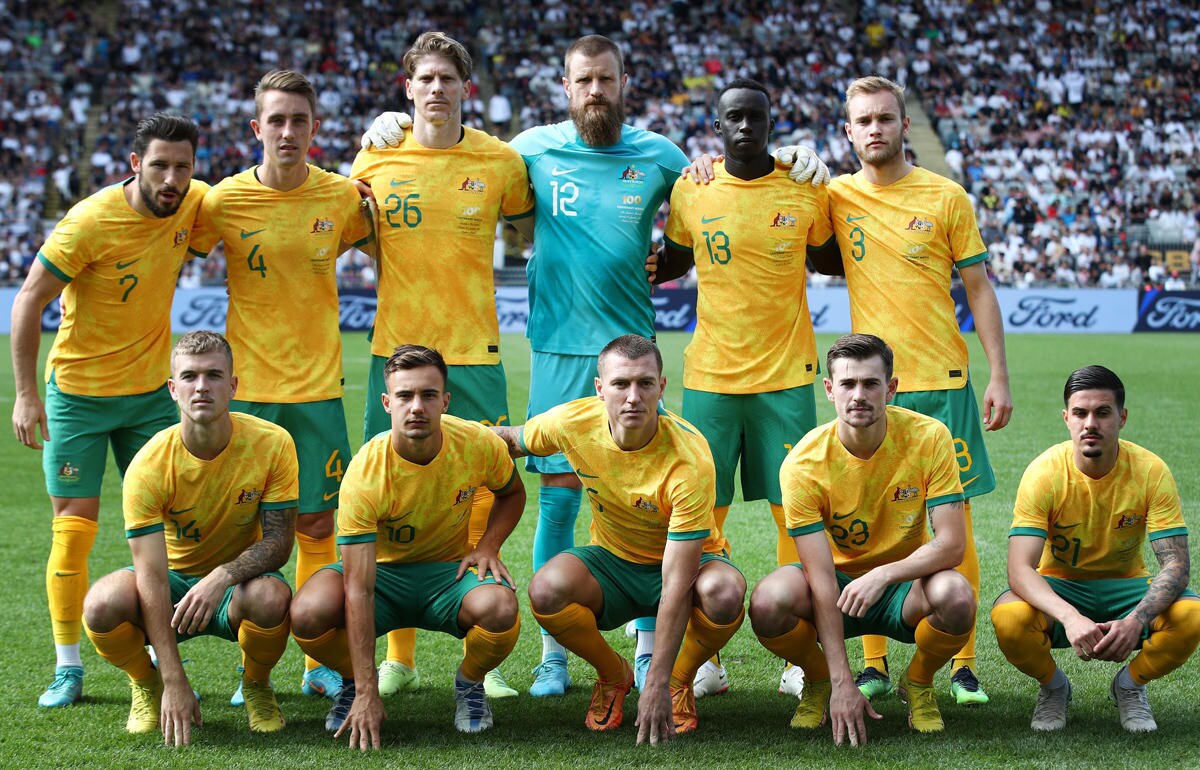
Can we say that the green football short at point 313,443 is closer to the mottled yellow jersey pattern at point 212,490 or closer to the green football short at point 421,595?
the mottled yellow jersey pattern at point 212,490

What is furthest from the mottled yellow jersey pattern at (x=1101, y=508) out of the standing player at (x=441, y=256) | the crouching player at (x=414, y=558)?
the standing player at (x=441, y=256)

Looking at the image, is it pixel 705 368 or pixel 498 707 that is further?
pixel 705 368

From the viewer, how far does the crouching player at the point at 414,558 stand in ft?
13.8

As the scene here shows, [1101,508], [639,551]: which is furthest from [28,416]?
[1101,508]

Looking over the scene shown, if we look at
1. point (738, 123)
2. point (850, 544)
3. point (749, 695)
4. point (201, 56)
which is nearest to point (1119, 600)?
point (850, 544)

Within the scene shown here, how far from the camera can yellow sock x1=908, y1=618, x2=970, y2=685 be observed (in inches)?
163

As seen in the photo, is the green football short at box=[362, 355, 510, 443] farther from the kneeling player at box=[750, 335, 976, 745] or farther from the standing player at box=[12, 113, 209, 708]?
the kneeling player at box=[750, 335, 976, 745]

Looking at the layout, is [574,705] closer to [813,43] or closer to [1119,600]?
[1119,600]

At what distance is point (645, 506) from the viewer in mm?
4379

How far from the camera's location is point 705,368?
5.04m

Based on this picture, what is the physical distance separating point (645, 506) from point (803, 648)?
75 cm

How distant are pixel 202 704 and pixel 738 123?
123 inches

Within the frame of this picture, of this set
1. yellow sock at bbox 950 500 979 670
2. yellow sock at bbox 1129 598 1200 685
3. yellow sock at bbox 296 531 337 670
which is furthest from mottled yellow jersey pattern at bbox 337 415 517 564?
yellow sock at bbox 1129 598 1200 685

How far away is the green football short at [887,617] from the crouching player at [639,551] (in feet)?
1.29
